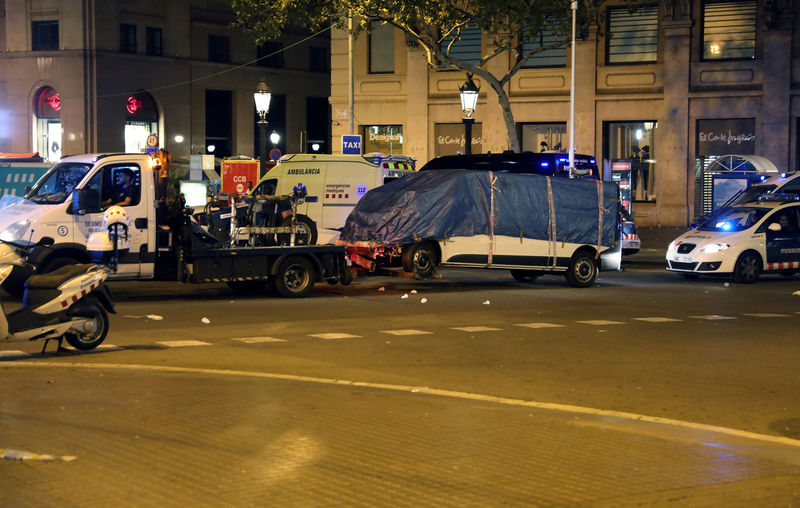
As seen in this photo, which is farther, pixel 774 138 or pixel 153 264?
pixel 774 138

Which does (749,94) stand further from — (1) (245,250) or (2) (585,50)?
(1) (245,250)

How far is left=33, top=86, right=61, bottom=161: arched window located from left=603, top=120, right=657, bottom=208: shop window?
1160 inches

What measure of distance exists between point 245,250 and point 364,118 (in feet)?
82.1

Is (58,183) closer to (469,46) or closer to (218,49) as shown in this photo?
(469,46)

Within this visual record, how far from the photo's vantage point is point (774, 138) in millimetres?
35656

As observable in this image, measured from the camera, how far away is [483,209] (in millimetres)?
20188

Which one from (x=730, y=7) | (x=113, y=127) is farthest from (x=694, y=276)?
(x=113, y=127)

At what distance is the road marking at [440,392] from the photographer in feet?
26.7

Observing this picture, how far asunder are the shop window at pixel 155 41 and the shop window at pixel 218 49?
3201 mm

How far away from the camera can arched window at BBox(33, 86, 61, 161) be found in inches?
2108

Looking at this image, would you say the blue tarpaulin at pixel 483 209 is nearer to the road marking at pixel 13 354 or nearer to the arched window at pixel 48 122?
the road marking at pixel 13 354

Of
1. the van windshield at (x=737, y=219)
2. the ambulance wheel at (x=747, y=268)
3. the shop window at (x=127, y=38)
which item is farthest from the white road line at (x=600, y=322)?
the shop window at (x=127, y=38)

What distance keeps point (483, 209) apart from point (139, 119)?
126 feet

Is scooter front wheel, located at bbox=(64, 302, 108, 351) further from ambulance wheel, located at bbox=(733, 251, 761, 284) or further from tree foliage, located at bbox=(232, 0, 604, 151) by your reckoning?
tree foliage, located at bbox=(232, 0, 604, 151)
